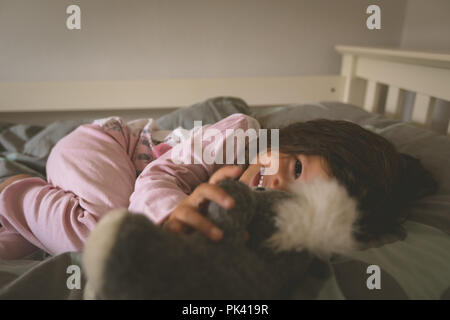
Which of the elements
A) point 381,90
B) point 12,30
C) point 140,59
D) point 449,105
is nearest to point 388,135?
point 449,105

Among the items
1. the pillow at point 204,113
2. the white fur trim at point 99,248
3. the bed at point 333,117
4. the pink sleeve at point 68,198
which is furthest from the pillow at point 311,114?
the white fur trim at point 99,248

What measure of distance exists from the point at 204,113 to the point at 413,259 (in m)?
0.78

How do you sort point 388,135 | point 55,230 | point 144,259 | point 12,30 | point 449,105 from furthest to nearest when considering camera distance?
point 12,30
point 449,105
point 388,135
point 55,230
point 144,259

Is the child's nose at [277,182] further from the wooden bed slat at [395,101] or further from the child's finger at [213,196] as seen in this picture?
the wooden bed slat at [395,101]

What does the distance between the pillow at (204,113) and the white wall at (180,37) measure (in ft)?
1.54

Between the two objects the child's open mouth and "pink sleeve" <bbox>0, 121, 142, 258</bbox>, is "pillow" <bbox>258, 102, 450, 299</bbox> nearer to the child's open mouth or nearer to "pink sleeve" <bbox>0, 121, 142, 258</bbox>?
the child's open mouth

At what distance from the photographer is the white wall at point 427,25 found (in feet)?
3.60

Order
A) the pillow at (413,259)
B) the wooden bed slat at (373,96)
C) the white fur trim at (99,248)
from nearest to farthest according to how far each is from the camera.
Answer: the white fur trim at (99,248) → the pillow at (413,259) → the wooden bed slat at (373,96)

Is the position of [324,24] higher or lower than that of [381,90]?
higher

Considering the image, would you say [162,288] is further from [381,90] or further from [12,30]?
[12,30]

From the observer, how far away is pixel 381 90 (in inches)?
54.6

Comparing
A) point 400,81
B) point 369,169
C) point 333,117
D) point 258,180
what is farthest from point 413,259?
point 400,81

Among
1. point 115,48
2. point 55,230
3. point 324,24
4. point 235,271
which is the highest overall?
point 324,24
